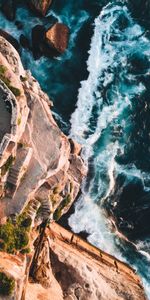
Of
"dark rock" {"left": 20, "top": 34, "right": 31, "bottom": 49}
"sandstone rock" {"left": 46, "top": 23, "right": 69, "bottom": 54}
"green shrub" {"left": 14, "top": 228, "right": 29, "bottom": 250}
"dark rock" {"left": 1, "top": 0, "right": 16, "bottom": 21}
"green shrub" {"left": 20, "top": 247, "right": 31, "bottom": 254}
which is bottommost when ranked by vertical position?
"green shrub" {"left": 20, "top": 247, "right": 31, "bottom": 254}

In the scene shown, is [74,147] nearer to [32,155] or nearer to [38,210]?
[38,210]

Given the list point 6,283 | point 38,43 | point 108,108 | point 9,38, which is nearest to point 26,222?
point 6,283

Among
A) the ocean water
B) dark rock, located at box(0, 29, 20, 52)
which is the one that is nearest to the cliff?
the ocean water

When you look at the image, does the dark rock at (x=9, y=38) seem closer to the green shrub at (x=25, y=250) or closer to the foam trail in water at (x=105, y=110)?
the foam trail in water at (x=105, y=110)

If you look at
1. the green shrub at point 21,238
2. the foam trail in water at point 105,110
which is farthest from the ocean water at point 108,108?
the green shrub at point 21,238

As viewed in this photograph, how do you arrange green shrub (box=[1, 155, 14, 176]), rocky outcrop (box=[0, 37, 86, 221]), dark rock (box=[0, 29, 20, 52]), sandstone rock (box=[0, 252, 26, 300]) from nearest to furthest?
sandstone rock (box=[0, 252, 26, 300]), green shrub (box=[1, 155, 14, 176]), rocky outcrop (box=[0, 37, 86, 221]), dark rock (box=[0, 29, 20, 52])

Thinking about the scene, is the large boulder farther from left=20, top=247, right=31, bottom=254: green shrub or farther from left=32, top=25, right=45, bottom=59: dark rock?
left=20, top=247, right=31, bottom=254: green shrub

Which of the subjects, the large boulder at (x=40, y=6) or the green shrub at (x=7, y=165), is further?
the large boulder at (x=40, y=6)

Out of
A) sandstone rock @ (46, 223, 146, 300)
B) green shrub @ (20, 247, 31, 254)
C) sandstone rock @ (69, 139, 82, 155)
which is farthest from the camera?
sandstone rock @ (69, 139, 82, 155)
